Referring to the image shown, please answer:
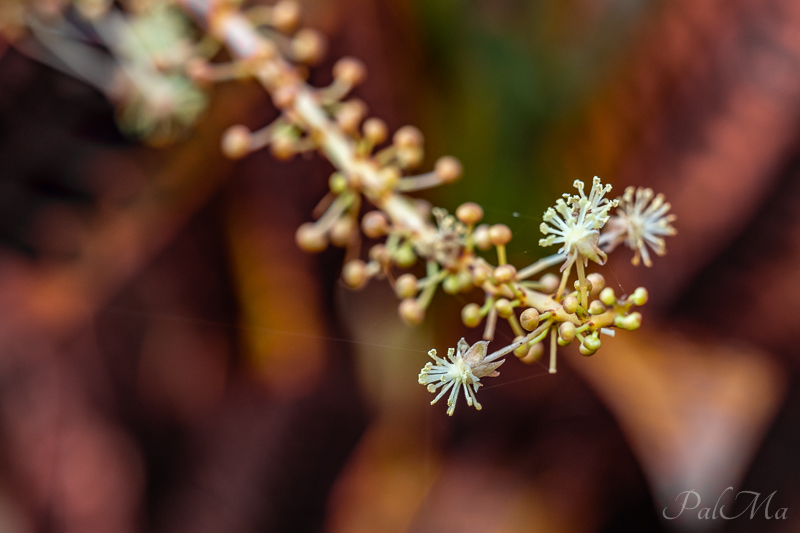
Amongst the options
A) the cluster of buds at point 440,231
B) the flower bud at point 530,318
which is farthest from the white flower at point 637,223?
the flower bud at point 530,318

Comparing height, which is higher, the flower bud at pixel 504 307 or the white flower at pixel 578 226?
the white flower at pixel 578 226

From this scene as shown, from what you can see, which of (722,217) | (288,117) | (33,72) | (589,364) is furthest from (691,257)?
(33,72)

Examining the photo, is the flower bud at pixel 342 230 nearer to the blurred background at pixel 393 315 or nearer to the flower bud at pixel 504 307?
the flower bud at pixel 504 307

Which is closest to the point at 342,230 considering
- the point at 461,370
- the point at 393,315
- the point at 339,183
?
the point at 339,183

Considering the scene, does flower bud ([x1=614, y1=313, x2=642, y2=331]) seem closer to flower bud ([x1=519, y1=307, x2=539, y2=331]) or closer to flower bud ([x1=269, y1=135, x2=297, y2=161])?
flower bud ([x1=519, y1=307, x2=539, y2=331])

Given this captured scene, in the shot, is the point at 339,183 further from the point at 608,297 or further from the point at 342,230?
the point at 608,297

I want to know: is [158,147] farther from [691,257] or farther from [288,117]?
[691,257]

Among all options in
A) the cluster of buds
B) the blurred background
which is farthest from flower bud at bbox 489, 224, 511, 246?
the blurred background

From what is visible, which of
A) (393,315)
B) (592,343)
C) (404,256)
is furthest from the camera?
(393,315)
